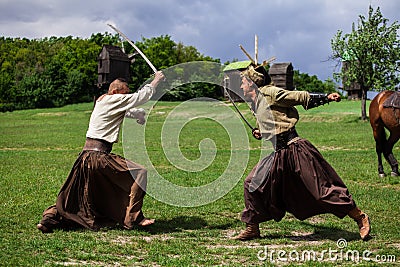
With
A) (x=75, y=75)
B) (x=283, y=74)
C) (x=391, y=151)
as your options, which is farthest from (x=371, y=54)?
(x=75, y=75)

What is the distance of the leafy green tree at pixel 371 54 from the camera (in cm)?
3428

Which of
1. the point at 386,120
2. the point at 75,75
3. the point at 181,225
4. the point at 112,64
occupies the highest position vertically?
the point at 75,75

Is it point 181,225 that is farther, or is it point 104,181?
point 181,225

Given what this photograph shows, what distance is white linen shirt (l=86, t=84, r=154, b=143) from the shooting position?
7.07 m

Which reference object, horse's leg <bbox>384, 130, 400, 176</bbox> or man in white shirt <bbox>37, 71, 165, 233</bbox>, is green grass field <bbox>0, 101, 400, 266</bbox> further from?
horse's leg <bbox>384, 130, 400, 176</bbox>

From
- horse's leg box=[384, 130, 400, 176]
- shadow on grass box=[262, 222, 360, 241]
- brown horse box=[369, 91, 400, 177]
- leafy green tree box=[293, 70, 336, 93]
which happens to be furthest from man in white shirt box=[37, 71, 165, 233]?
leafy green tree box=[293, 70, 336, 93]

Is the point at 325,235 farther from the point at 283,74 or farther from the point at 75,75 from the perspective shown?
the point at 75,75

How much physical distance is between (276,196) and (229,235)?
0.89 m

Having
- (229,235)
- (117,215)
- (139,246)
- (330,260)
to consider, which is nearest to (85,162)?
(117,215)

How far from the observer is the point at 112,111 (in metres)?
7.08
